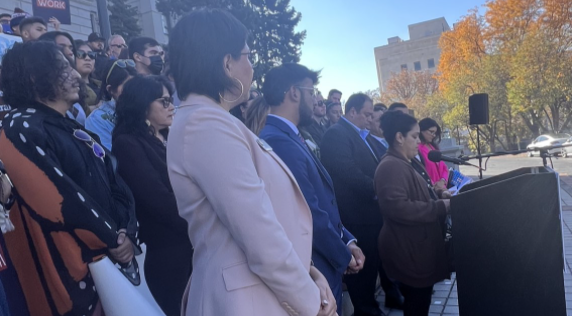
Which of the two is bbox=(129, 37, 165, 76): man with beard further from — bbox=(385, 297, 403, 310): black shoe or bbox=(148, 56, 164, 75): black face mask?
bbox=(385, 297, 403, 310): black shoe

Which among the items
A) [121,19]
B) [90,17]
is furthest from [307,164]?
[121,19]

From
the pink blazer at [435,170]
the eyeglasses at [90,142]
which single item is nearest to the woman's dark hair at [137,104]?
the eyeglasses at [90,142]

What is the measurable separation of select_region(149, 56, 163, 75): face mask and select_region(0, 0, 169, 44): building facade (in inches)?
118

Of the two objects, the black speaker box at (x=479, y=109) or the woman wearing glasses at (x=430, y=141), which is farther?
the black speaker box at (x=479, y=109)

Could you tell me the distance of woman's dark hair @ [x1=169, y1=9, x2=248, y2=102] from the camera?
5.65 feet

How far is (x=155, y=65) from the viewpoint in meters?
5.29

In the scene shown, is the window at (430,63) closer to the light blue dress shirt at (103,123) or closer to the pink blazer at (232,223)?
the light blue dress shirt at (103,123)

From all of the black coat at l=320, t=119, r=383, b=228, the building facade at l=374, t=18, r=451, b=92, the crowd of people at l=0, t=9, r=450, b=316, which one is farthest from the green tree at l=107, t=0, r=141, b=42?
the building facade at l=374, t=18, r=451, b=92

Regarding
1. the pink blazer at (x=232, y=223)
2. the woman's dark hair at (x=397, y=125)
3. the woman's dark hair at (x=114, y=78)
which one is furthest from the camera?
the woman's dark hair at (x=114, y=78)

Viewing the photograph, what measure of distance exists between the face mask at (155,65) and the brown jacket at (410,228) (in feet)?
9.73

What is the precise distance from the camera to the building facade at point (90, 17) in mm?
15555

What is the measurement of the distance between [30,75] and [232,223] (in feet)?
5.29

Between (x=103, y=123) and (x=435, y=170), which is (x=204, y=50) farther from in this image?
(x=435, y=170)

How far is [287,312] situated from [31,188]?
133cm
